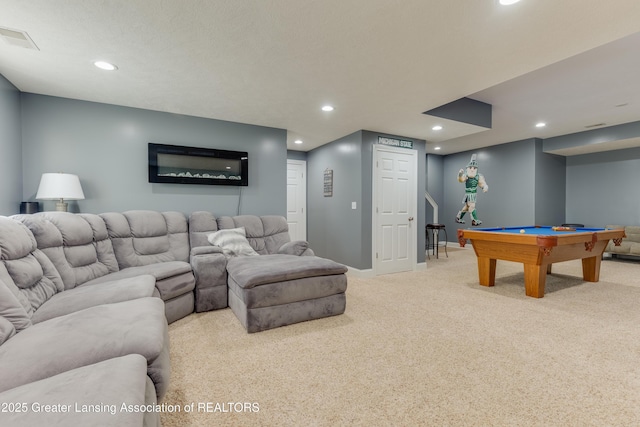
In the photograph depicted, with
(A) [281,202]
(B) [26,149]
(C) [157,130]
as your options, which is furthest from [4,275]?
(A) [281,202]

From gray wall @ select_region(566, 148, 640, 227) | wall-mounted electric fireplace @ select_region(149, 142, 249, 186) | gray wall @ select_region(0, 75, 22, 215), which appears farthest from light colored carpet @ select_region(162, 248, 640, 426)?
gray wall @ select_region(566, 148, 640, 227)

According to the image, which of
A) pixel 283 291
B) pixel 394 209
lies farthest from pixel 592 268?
pixel 283 291

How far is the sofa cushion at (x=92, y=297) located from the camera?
5.45ft

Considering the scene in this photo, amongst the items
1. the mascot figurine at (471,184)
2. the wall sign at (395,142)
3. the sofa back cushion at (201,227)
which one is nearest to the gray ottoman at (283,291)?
→ the sofa back cushion at (201,227)

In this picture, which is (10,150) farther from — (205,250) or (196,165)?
(205,250)

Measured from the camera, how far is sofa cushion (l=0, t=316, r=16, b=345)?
4.11 ft

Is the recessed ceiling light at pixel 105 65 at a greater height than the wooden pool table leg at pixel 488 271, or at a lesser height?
greater

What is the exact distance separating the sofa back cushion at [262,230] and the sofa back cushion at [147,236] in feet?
1.67

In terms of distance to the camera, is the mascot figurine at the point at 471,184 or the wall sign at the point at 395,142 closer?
the wall sign at the point at 395,142

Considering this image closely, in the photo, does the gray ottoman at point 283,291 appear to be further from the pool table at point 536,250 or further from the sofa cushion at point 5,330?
the pool table at point 536,250

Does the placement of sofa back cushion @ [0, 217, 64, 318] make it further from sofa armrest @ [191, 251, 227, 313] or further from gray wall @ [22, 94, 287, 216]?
gray wall @ [22, 94, 287, 216]

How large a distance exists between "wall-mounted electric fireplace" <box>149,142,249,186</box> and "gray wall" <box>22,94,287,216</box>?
11cm

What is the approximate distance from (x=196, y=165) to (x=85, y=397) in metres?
3.31

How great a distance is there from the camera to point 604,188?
5957mm
